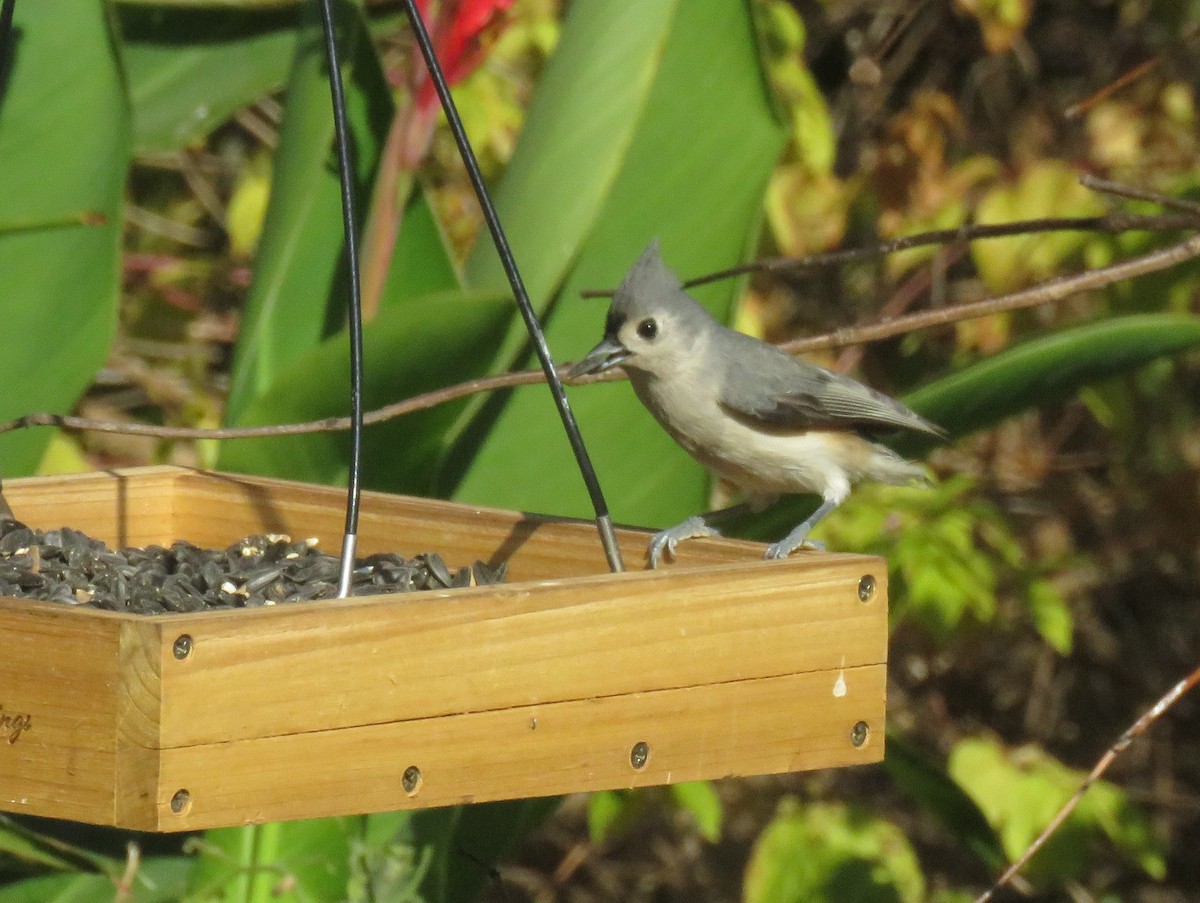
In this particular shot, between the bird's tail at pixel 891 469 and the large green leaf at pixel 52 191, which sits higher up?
the large green leaf at pixel 52 191

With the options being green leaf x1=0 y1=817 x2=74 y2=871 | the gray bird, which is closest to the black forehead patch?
the gray bird

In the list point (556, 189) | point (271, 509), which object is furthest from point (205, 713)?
point (556, 189)

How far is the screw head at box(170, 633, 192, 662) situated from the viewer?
62.8 inches

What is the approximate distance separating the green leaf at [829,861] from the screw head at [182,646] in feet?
7.30

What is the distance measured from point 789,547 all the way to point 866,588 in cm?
29

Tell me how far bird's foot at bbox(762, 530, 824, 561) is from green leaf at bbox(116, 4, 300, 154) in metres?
2.10

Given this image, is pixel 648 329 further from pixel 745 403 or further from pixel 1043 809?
pixel 1043 809

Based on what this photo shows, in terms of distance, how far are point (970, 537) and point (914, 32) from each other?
78.1 inches

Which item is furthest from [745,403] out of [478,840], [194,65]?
[194,65]

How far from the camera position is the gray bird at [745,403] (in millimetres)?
2629

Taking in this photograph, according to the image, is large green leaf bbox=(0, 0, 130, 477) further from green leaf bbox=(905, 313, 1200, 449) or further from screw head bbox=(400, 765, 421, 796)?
screw head bbox=(400, 765, 421, 796)

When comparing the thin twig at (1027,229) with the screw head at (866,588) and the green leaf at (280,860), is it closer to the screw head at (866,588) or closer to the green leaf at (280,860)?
the screw head at (866,588)

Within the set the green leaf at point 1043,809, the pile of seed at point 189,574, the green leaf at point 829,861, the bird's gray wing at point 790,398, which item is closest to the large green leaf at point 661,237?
the bird's gray wing at point 790,398

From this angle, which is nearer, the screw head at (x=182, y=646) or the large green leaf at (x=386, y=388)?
the screw head at (x=182, y=646)
